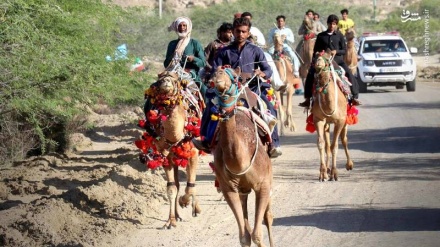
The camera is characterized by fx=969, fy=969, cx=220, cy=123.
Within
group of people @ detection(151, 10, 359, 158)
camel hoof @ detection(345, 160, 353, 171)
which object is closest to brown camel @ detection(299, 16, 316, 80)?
group of people @ detection(151, 10, 359, 158)

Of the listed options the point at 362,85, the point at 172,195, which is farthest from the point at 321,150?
the point at 362,85

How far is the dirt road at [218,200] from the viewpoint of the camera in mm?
11883

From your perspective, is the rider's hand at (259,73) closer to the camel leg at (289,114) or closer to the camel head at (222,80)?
the camel head at (222,80)

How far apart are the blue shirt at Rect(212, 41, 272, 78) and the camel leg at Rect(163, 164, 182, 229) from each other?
1.85 m

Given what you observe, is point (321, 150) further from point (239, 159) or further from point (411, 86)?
point (411, 86)

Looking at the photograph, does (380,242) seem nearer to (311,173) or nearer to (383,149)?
(311,173)

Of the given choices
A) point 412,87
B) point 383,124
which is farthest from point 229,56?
point 412,87

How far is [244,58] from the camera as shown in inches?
475

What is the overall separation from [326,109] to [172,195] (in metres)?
4.22

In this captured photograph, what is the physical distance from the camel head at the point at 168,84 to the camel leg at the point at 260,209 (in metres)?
2.45

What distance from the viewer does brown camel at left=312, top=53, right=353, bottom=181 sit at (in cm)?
1592

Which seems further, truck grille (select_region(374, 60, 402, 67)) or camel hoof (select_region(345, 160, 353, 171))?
truck grille (select_region(374, 60, 402, 67))

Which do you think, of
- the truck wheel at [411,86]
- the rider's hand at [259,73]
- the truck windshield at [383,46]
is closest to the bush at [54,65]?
the rider's hand at [259,73]

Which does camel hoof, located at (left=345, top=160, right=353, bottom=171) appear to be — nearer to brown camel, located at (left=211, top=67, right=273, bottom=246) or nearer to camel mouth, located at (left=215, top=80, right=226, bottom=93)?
brown camel, located at (left=211, top=67, right=273, bottom=246)
